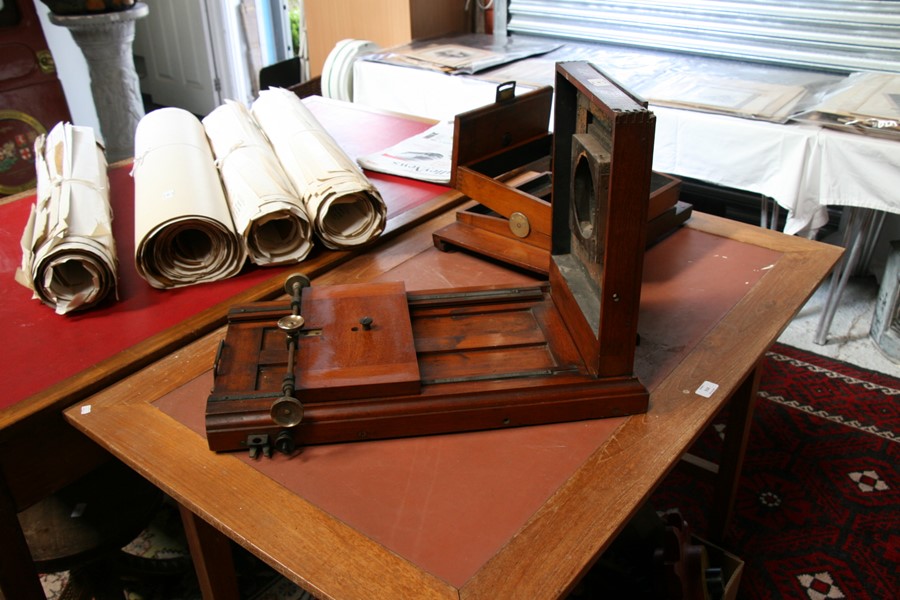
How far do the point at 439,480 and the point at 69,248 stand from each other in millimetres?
795

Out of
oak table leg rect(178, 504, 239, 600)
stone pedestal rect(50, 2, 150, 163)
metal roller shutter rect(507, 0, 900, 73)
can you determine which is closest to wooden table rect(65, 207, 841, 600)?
oak table leg rect(178, 504, 239, 600)

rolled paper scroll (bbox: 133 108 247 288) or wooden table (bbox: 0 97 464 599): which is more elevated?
rolled paper scroll (bbox: 133 108 247 288)

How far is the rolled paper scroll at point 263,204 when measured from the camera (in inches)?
58.2

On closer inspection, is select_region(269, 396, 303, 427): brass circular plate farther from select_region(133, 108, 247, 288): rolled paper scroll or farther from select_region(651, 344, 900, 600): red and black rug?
select_region(651, 344, 900, 600): red and black rug

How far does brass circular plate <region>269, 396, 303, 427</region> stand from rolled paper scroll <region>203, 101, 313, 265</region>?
1.83ft

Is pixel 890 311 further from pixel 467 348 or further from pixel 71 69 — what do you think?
pixel 71 69

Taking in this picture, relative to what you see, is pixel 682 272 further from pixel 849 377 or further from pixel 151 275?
pixel 849 377

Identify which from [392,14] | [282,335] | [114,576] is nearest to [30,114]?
[392,14]

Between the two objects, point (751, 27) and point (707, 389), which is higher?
point (751, 27)

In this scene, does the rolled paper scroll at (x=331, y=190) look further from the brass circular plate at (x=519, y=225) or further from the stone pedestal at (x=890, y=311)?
the stone pedestal at (x=890, y=311)

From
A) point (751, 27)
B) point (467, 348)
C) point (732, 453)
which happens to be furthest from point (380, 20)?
point (467, 348)

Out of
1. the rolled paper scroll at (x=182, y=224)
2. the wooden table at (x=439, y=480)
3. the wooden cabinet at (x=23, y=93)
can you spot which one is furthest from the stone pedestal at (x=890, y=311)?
the wooden cabinet at (x=23, y=93)

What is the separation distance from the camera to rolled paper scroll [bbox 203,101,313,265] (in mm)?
1479

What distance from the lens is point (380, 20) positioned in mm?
3723
